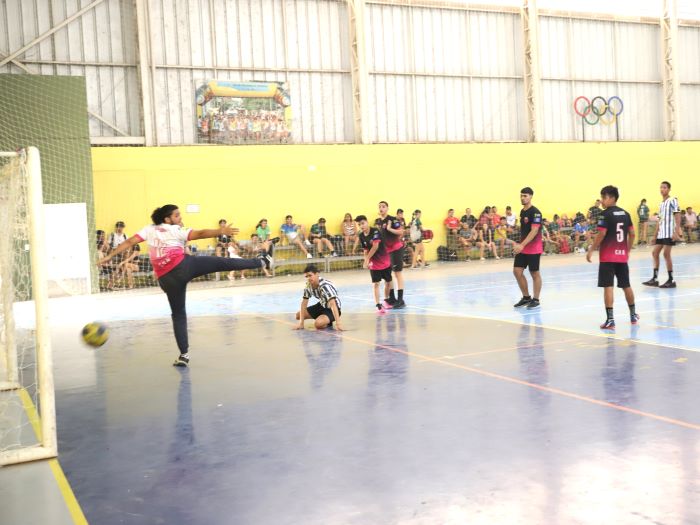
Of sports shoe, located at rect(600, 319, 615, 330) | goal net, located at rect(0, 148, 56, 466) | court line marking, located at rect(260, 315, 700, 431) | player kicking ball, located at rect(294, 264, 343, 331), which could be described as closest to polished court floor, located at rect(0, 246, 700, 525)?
court line marking, located at rect(260, 315, 700, 431)

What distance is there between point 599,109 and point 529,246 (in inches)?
792

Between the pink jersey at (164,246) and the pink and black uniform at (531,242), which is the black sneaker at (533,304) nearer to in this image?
the pink and black uniform at (531,242)

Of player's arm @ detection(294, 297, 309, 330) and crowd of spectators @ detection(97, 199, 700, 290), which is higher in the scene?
crowd of spectators @ detection(97, 199, 700, 290)

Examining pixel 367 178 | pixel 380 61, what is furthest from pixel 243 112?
pixel 380 61

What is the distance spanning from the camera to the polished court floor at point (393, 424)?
14.9 feet

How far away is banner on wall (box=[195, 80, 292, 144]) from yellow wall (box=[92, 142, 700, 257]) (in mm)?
525

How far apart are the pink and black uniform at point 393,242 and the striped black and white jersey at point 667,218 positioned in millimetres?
5181

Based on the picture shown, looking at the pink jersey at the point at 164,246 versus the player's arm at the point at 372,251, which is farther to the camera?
the player's arm at the point at 372,251

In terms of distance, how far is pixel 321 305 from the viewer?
12070mm

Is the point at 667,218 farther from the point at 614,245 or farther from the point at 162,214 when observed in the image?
the point at 162,214

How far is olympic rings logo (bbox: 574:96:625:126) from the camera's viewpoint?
30.7 m

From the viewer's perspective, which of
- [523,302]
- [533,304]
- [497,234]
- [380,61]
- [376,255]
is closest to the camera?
[533,304]

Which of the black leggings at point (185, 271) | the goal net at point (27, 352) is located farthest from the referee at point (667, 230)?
the goal net at point (27, 352)

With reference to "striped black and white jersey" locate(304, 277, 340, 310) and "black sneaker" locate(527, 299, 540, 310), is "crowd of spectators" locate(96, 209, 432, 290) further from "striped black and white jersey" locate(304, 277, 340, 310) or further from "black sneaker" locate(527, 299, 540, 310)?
"striped black and white jersey" locate(304, 277, 340, 310)
